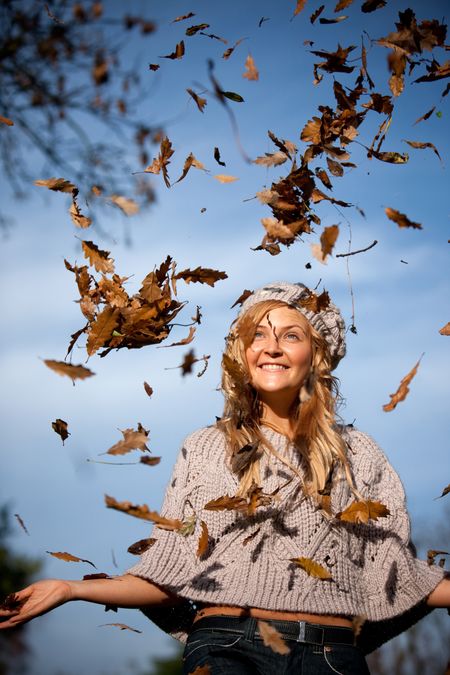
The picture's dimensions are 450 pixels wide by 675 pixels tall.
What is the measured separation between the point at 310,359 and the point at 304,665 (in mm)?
1259

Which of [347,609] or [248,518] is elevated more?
[248,518]

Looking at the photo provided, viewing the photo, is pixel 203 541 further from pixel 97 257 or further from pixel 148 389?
pixel 97 257

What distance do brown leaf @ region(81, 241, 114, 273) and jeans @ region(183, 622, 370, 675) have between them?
57.5 inches

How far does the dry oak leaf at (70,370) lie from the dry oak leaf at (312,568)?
1.09 m

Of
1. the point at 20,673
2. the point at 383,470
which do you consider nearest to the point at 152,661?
the point at 20,673

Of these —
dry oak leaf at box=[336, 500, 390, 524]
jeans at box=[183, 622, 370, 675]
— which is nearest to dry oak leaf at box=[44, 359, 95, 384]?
jeans at box=[183, 622, 370, 675]

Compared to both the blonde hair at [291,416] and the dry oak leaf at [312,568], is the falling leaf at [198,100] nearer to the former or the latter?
the blonde hair at [291,416]

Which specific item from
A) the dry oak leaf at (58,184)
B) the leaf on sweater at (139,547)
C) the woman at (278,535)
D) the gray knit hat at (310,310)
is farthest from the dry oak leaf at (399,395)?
the dry oak leaf at (58,184)

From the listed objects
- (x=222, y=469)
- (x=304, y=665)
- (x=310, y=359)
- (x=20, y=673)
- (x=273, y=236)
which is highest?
(x=273, y=236)

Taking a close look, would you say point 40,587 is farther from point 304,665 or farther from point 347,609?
point 347,609

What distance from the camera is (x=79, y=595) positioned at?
2629 mm

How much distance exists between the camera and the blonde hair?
3.06 meters

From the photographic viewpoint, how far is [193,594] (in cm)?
281

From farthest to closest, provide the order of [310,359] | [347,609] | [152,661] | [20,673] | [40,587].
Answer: [152,661], [20,673], [310,359], [347,609], [40,587]
